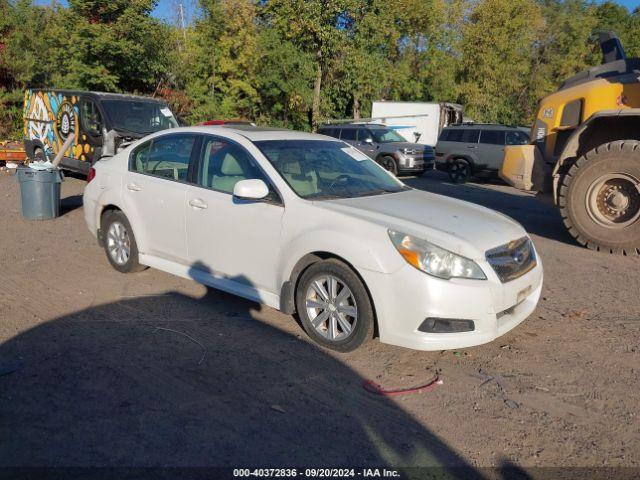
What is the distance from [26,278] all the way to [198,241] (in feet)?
7.50

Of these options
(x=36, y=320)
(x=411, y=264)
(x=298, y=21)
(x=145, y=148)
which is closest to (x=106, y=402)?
(x=36, y=320)

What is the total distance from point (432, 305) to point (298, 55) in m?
22.8

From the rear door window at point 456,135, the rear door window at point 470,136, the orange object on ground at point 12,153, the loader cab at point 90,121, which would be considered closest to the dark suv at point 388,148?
the rear door window at point 456,135

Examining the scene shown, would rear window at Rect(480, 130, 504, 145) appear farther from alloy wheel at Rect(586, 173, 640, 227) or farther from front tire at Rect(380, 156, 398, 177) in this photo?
alloy wheel at Rect(586, 173, 640, 227)

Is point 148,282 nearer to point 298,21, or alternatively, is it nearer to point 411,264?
point 411,264

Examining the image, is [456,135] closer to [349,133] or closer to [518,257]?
[349,133]

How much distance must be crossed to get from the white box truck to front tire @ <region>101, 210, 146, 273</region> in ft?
69.2

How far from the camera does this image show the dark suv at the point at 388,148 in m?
17.9

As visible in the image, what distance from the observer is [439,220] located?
4.47 metres

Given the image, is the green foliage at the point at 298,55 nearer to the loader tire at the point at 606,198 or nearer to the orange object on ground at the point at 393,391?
the loader tire at the point at 606,198

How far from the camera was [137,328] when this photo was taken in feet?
16.0

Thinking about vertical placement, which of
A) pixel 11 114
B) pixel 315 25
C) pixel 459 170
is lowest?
pixel 459 170

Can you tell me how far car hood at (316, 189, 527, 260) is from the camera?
4137mm

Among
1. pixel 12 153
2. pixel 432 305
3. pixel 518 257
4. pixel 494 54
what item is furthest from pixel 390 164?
pixel 494 54
